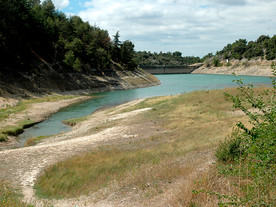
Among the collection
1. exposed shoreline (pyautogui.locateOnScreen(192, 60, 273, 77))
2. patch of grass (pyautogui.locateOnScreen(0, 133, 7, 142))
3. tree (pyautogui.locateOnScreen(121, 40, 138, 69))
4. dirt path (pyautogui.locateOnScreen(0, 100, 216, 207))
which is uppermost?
tree (pyautogui.locateOnScreen(121, 40, 138, 69))

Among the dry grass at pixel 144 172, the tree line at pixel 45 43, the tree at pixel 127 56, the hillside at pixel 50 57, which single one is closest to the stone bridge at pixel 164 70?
the tree at pixel 127 56

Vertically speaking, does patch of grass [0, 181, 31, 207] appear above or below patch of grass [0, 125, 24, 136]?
above

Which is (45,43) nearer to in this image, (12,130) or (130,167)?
(12,130)

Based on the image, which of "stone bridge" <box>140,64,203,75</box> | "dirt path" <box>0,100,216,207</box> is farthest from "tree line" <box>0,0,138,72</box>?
"stone bridge" <box>140,64,203,75</box>

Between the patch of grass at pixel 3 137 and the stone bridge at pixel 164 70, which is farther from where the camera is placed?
the stone bridge at pixel 164 70

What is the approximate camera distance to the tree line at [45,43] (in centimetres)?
5520

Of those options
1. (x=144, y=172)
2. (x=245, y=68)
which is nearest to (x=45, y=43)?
(x=144, y=172)

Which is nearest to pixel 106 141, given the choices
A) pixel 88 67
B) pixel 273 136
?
pixel 273 136

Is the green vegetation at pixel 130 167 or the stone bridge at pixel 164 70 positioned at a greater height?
the stone bridge at pixel 164 70

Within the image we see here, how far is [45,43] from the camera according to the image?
7319cm

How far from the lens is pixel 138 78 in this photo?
97812mm

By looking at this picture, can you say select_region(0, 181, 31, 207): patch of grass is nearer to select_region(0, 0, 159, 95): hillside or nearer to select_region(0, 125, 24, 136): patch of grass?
select_region(0, 125, 24, 136): patch of grass

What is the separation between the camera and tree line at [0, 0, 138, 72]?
181 feet

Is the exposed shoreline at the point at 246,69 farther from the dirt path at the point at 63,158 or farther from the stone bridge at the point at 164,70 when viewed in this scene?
the dirt path at the point at 63,158
